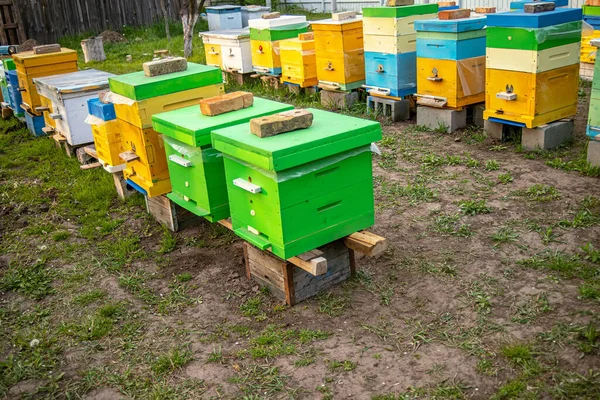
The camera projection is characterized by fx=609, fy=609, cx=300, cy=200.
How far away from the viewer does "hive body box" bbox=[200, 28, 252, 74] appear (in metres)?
9.64

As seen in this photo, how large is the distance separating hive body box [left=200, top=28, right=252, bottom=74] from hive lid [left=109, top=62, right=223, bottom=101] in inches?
186

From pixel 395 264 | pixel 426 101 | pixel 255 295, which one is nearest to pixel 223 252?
pixel 255 295

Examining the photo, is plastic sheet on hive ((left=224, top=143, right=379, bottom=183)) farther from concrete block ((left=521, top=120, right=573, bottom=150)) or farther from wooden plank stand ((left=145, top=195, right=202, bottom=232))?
concrete block ((left=521, top=120, right=573, bottom=150))

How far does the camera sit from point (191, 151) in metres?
4.21

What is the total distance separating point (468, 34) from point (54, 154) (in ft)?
16.7

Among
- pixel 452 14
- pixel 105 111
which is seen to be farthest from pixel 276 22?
pixel 105 111

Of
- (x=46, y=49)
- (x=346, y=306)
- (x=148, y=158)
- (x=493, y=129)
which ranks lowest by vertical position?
(x=346, y=306)

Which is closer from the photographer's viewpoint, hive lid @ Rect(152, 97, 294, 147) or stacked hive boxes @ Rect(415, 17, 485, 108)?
hive lid @ Rect(152, 97, 294, 147)

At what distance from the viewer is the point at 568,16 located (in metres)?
5.72

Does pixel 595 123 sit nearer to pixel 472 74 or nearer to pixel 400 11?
pixel 472 74

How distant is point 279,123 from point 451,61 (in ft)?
11.5

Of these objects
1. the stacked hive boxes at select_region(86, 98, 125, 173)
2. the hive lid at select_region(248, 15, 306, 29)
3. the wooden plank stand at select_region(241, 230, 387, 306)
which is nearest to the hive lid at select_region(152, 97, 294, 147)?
the wooden plank stand at select_region(241, 230, 387, 306)

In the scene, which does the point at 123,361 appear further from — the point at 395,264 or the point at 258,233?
the point at 395,264

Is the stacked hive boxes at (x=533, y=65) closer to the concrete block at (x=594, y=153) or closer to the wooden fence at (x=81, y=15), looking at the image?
the concrete block at (x=594, y=153)
